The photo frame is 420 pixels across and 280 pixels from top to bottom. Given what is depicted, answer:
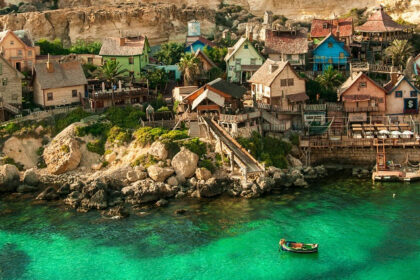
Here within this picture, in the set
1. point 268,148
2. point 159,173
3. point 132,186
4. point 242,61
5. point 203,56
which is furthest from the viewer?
point 242,61

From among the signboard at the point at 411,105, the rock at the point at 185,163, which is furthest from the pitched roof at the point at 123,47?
the signboard at the point at 411,105

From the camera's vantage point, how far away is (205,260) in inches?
1948

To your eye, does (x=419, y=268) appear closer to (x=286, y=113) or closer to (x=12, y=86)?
(x=286, y=113)

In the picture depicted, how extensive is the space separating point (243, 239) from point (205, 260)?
4.27m

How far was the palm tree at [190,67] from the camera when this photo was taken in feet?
253

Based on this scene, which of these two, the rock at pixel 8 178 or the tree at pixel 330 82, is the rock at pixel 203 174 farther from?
the tree at pixel 330 82

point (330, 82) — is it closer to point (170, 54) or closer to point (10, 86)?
point (170, 54)

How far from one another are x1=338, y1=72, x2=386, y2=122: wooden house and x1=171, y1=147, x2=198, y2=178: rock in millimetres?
19487

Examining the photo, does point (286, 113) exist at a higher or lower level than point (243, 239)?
higher

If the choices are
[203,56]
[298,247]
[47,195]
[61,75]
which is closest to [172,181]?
[47,195]

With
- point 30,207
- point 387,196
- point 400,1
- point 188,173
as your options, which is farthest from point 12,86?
point 400,1

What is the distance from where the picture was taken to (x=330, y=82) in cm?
7700

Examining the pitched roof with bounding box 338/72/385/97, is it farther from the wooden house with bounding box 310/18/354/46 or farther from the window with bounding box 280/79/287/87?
the wooden house with bounding box 310/18/354/46

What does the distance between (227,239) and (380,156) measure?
75.1ft
